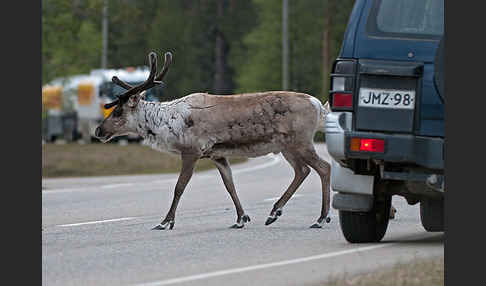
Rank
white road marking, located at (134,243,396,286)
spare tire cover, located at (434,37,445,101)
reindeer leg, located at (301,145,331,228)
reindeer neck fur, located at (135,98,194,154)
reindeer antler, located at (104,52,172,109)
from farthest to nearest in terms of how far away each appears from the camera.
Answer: reindeer antler, located at (104,52,172,109) < reindeer neck fur, located at (135,98,194,154) < reindeer leg, located at (301,145,331,228) < spare tire cover, located at (434,37,445,101) < white road marking, located at (134,243,396,286)

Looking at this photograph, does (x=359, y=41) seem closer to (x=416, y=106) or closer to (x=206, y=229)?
(x=416, y=106)

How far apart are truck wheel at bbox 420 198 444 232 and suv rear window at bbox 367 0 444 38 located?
6.98 ft

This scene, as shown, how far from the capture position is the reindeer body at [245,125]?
1524 centimetres

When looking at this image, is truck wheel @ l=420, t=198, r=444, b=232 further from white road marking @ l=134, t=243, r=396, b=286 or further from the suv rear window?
the suv rear window

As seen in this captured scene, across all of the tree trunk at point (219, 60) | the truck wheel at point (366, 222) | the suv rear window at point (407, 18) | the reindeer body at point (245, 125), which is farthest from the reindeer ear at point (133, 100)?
the tree trunk at point (219, 60)

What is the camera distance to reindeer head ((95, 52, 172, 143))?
15898 millimetres

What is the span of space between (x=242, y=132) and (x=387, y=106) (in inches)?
140

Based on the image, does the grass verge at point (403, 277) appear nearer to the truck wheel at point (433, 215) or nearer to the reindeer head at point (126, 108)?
the truck wheel at point (433, 215)

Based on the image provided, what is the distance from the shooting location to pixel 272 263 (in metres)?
11.6

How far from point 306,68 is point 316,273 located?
239 feet

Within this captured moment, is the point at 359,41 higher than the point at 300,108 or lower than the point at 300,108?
higher

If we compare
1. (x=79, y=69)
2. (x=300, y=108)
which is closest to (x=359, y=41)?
(x=300, y=108)

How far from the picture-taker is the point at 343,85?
12.0 metres

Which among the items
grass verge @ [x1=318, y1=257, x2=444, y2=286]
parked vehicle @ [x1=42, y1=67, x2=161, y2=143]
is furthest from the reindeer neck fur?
parked vehicle @ [x1=42, y1=67, x2=161, y2=143]
